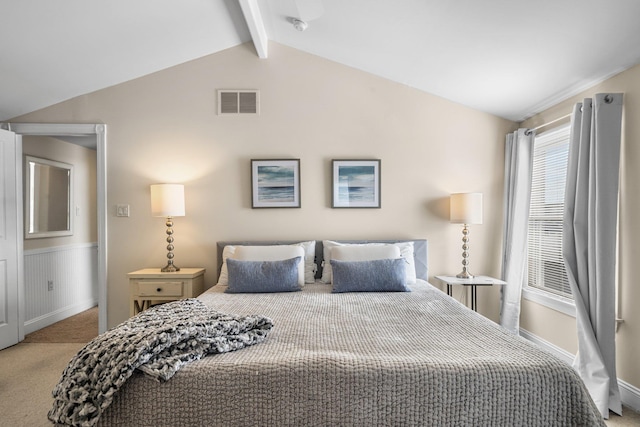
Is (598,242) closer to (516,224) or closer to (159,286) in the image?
(516,224)

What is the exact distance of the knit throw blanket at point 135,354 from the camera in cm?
129

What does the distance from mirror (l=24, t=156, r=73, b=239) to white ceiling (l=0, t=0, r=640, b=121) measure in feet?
2.93

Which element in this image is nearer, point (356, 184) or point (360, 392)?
point (360, 392)

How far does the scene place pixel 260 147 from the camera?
11.7ft

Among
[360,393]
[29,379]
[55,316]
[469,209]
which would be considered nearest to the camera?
[360,393]

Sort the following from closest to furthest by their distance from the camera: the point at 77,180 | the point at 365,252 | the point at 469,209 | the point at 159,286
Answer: the point at 365,252, the point at 159,286, the point at 469,209, the point at 77,180

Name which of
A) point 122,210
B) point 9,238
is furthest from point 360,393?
point 9,238

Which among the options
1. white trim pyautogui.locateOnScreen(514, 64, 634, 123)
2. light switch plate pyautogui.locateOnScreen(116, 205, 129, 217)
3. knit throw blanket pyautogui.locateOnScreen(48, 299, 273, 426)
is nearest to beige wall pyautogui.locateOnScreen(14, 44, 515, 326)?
light switch plate pyautogui.locateOnScreen(116, 205, 129, 217)

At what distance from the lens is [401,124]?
359 cm

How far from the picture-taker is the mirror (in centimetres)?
393

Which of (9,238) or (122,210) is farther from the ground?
(122,210)

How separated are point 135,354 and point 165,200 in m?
2.11

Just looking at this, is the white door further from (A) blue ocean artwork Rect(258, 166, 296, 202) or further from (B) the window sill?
(B) the window sill

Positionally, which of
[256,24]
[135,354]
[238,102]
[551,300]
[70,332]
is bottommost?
[70,332]
